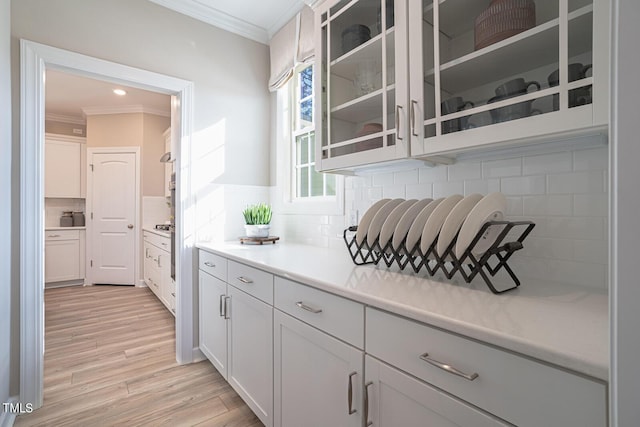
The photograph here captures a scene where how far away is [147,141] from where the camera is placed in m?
4.76

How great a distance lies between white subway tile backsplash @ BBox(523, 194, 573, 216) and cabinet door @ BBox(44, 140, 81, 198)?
20.2 feet

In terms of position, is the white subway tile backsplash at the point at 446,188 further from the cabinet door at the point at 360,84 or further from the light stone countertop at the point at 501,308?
the light stone countertop at the point at 501,308

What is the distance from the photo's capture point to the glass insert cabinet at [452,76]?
2.68 feet

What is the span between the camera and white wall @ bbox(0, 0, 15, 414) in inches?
60.4

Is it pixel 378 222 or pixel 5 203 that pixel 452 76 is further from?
pixel 5 203

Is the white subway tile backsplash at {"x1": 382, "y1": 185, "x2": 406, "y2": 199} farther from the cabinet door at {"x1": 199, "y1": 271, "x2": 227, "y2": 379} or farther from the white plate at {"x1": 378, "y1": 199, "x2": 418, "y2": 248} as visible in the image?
the cabinet door at {"x1": 199, "y1": 271, "x2": 227, "y2": 379}

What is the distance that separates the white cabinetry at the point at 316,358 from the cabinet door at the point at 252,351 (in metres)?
0.08

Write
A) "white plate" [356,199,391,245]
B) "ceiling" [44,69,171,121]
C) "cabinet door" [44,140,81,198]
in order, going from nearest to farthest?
"white plate" [356,199,391,245] < "ceiling" [44,69,171,121] < "cabinet door" [44,140,81,198]

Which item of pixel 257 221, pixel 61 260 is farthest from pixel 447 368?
pixel 61 260

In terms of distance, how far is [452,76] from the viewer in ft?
3.64

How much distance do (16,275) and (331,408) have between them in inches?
75.7

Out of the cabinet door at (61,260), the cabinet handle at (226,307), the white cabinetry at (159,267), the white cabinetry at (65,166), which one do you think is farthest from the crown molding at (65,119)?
the cabinet handle at (226,307)

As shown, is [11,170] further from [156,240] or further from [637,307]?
[637,307]

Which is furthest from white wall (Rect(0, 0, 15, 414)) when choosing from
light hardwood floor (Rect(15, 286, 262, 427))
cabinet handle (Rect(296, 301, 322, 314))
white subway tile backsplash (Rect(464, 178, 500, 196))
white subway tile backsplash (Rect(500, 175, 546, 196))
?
white subway tile backsplash (Rect(500, 175, 546, 196))
